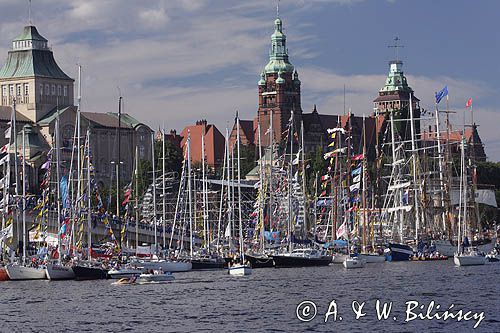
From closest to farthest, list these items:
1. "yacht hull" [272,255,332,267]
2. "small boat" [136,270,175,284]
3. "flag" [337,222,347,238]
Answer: "small boat" [136,270,175,284] < "yacht hull" [272,255,332,267] < "flag" [337,222,347,238]

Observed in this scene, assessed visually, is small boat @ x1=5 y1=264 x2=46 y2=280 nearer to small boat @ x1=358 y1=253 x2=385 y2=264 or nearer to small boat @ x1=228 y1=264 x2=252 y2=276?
small boat @ x1=228 y1=264 x2=252 y2=276

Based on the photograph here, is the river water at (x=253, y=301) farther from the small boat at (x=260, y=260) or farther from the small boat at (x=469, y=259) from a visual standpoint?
the small boat at (x=469, y=259)

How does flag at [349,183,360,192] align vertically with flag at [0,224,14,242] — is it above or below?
above

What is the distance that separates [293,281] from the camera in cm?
10656

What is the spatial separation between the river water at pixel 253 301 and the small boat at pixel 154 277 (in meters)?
1.16

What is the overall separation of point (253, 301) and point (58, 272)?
79.6 feet

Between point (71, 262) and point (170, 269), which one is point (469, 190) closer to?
point (170, 269)

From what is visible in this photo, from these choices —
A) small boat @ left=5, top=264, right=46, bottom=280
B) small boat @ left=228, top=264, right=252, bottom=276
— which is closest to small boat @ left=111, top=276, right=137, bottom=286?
small boat @ left=5, top=264, right=46, bottom=280

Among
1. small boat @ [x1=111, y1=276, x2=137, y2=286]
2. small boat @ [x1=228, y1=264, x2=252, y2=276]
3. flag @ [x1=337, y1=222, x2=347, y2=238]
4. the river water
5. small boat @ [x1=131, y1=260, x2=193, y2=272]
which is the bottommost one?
the river water

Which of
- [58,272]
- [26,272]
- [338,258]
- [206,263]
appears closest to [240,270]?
[206,263]

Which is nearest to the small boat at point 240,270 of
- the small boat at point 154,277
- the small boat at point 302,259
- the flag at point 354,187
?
the small boat at point 154,277

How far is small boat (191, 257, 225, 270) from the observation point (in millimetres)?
125938

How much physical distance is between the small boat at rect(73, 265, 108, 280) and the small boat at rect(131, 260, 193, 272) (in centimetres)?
677

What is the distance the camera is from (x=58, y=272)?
110m
